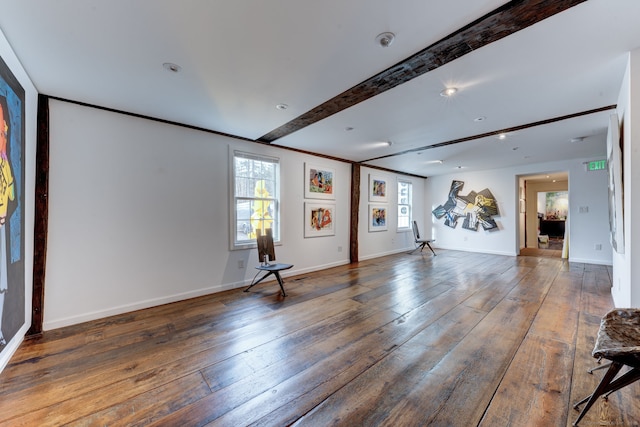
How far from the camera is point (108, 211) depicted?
2.91 meters

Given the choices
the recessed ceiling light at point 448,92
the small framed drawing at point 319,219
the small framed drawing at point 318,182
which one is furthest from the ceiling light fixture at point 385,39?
the small framed drawing at point 319,219

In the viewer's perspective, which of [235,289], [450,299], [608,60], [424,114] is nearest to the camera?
[608,60]

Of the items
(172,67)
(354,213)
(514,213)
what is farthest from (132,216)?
(514,213)

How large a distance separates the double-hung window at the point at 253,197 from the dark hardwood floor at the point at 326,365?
43.2 inches

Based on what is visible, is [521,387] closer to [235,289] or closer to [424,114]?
[424,114]

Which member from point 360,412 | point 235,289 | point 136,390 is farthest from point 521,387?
point 235,289

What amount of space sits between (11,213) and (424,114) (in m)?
3.98

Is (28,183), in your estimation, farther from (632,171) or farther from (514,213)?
(514,213)

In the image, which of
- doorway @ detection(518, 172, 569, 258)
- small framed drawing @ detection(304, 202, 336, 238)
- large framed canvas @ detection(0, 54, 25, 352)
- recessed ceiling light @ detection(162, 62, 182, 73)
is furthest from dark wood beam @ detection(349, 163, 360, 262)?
large framed canvas @ detection(0, 54, 25, 352)

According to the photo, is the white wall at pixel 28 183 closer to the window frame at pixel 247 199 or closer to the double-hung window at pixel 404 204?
the window frame at pixel 247 199

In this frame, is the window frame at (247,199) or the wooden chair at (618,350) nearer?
the wooden chair at (618,350)

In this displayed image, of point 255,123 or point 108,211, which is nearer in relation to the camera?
point 108,211

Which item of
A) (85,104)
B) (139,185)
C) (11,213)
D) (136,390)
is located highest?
(85,104)

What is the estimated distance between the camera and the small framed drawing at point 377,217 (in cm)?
640
